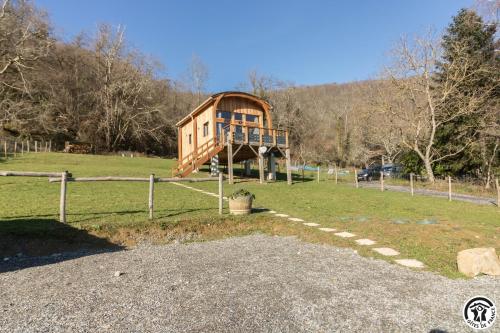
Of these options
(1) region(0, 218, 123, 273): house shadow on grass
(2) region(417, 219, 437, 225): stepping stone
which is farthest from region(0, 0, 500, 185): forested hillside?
(1) region(0, 218, 123, 273): house shadow on grass

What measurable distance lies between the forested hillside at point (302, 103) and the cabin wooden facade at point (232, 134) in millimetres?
9761

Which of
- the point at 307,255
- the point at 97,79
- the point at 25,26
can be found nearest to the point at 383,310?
the point at 307,255

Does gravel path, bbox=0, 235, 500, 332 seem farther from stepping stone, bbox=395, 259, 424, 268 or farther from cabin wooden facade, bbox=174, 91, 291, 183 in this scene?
cabin wooden facade, bbox=174, 91, 291, 183

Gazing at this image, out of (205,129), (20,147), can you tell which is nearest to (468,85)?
(205,129)

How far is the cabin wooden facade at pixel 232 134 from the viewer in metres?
20.0

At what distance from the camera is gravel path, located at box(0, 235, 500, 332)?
3407 mm

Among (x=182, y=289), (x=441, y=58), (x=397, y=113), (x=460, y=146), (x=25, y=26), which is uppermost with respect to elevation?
(x=25, y=26)

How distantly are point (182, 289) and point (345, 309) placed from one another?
2.26 m

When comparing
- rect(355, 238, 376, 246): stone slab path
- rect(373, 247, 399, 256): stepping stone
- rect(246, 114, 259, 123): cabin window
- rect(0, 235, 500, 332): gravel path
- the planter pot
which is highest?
rect(246, 114, 259, 123): cabin window

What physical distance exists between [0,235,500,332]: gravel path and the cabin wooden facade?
13.9m

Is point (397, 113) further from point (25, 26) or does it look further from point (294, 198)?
point (25, 26)

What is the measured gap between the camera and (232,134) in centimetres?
1956

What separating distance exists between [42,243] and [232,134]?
13.8 meters

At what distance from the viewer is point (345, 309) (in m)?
3.76
